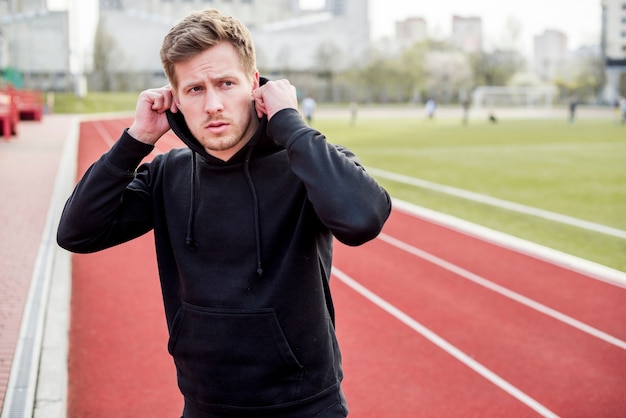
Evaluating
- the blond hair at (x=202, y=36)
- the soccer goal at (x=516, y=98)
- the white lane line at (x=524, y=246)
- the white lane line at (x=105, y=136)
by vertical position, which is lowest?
the white lane line at (x=524, y=246)

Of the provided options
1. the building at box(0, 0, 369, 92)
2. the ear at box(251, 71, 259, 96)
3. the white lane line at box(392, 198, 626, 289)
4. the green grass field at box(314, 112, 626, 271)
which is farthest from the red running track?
the building at box(0, 0, 369, 92)

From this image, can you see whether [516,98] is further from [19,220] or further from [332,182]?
[332,182]

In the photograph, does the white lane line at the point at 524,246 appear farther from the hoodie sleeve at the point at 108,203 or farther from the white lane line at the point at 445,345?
the hoodie sleeve at the point at 108,203

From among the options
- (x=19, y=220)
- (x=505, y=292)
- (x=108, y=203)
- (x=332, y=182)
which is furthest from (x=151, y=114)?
(x=19, y=220)

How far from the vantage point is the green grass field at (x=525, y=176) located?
35.9 ft

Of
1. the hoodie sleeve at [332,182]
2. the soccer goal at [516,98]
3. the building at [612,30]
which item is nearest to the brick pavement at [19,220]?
the hoodie sleeve at [332,182]

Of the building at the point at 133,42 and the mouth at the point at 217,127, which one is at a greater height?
the building at the point at 133,42

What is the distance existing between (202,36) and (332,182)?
538mm

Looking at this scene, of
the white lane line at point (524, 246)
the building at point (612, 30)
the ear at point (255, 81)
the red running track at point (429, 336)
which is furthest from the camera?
the building at point (612, 30)

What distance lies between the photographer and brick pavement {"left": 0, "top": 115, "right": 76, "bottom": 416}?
6062 millimetres

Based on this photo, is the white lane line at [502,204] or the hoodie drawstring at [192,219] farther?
the white lane line at [502,204]

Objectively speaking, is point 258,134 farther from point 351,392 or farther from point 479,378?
point 479,378

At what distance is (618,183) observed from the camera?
1642 centimetres

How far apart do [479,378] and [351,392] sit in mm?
983
